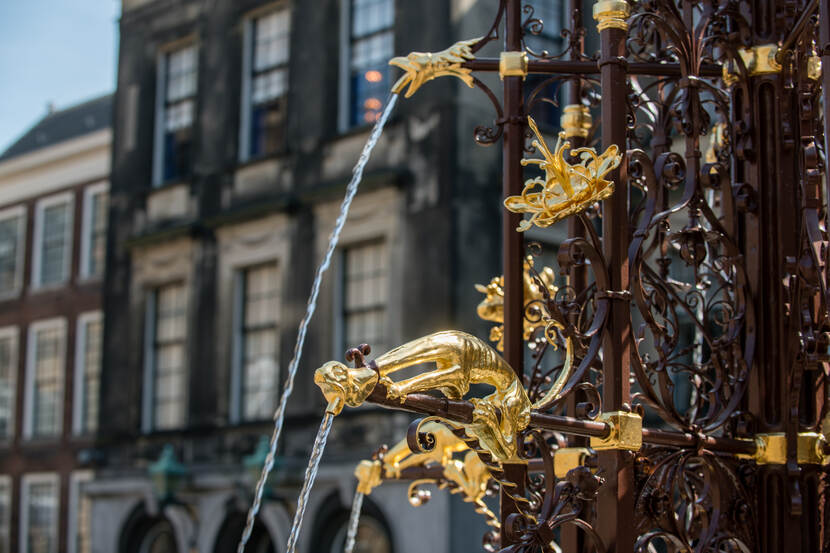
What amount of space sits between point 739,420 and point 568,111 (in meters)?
1.56

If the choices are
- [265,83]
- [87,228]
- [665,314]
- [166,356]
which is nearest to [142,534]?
[166,356]

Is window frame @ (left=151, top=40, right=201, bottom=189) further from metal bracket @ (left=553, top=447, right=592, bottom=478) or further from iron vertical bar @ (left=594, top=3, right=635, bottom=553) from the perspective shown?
iron vertical bar @ (left=594, top=3, right=635, bottom=553)

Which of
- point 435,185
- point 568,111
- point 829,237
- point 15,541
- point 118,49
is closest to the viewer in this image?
point 829,237

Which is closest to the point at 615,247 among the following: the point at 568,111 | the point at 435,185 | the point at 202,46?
the point at 568,111

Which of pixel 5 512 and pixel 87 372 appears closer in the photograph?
pixel 87 372

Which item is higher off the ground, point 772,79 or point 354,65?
point 354,65

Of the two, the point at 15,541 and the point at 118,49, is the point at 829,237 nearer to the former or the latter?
the point at 118,49

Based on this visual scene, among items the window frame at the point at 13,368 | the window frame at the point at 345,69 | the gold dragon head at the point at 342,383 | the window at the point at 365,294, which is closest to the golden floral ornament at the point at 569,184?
the gold dragon head at the point at 342,383

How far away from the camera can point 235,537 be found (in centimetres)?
1939

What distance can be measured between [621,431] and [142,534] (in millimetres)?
17534

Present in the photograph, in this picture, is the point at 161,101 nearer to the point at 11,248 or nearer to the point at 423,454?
the point at 11,248

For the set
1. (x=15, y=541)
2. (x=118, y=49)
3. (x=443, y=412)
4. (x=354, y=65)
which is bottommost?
(x=15, y=541)

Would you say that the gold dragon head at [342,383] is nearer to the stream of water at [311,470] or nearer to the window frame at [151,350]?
the stream of water at [311,470]

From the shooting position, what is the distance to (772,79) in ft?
16.2
